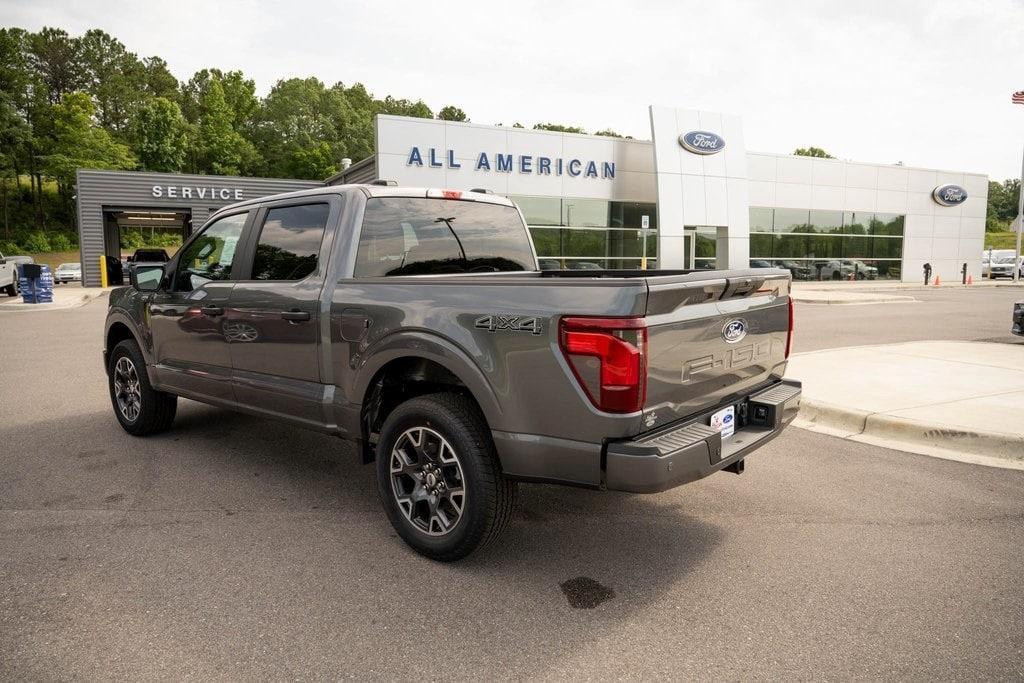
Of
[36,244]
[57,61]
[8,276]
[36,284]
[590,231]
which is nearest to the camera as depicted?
[36,284]

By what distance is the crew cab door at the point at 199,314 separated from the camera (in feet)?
15.2

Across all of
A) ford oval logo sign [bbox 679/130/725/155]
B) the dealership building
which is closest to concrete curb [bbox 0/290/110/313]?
the dealership building

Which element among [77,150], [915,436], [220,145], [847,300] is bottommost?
[915,436]

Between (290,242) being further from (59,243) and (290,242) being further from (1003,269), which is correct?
(59,243)

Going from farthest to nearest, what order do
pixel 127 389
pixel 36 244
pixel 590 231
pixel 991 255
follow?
1. pixel 36 244
2. pixel 991 255
3. pixel 590 231
4. pixel 127 389

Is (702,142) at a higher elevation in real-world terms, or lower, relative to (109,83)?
lower

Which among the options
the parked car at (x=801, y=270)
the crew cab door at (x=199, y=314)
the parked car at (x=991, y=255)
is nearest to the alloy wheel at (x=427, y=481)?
the crew cab door at (x=199, y=314)

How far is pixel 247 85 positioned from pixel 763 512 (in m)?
107

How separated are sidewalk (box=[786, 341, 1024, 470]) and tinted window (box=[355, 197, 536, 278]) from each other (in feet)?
10.5

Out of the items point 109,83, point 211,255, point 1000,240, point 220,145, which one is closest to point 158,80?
point 109,83

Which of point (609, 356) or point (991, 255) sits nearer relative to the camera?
point (609, 356)

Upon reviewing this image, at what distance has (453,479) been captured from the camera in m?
3.32

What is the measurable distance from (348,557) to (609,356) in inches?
68.0

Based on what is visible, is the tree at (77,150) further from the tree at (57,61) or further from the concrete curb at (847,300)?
the concrete curb at (847,300)
